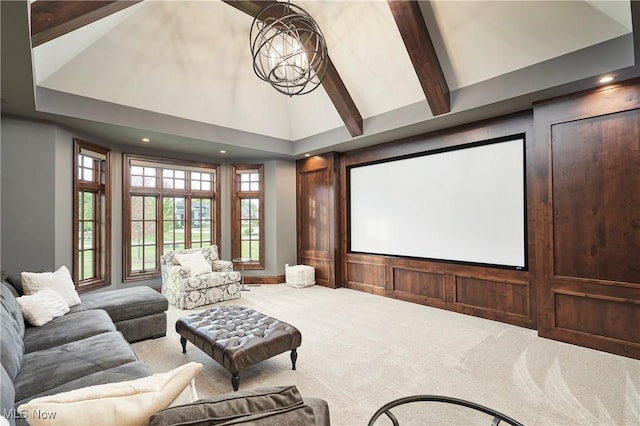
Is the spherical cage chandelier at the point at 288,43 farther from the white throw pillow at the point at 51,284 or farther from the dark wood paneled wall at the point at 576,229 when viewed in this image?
the white throw pillow at the point at 51,284

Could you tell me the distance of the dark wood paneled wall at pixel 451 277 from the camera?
4066 mm

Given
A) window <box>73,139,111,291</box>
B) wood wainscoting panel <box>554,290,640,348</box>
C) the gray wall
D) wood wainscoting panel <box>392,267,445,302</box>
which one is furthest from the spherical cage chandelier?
wood wainscoting panel <box>554,290,640,348</box>

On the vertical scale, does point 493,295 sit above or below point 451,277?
below

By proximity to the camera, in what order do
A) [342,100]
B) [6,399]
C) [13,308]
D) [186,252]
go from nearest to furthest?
[6,399] → [13,308] → [342,100] → [186,252]

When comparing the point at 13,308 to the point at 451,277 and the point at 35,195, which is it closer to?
the point at 35,195

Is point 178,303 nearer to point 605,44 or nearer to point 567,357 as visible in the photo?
point 567,357

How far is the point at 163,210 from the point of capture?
618cm

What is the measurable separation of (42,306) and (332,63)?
15.2 ft

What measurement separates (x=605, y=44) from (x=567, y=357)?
3.17m

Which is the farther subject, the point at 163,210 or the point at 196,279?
the point at 163,210

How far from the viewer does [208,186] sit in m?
6.84

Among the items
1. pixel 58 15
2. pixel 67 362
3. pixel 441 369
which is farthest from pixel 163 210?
pixel 441 369

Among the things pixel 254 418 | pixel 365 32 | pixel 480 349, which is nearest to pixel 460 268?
pixel 480 349

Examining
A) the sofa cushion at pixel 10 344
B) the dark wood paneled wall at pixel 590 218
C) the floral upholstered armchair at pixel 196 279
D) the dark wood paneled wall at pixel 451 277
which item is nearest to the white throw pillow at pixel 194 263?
the floral upholstered armchair at pixel 196 279
